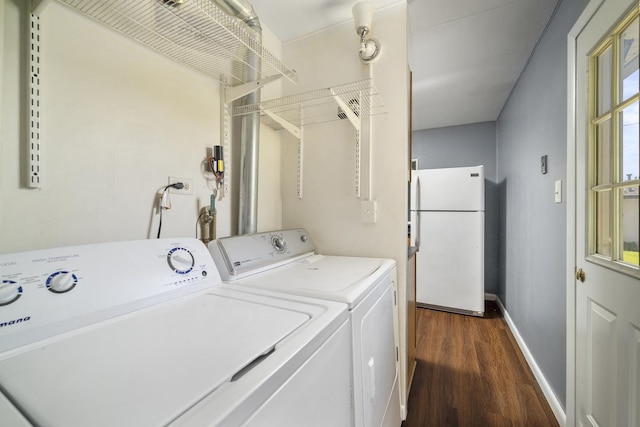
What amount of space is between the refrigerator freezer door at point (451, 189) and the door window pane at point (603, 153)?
1.85 metres

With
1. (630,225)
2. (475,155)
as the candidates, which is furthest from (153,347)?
(475,155)

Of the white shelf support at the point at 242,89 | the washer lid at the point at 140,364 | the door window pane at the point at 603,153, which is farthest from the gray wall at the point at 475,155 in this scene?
the washer lid at the point at 140,364

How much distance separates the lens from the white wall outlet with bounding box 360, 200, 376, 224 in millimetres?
1537

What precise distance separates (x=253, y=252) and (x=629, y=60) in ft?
5.61

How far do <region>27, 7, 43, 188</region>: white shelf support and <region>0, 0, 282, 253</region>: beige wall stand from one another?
0.02 m

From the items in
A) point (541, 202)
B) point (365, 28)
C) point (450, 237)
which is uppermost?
point (365, 28)

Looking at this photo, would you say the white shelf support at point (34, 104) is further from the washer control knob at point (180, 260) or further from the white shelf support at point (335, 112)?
the white shelf support at point (335, 112)

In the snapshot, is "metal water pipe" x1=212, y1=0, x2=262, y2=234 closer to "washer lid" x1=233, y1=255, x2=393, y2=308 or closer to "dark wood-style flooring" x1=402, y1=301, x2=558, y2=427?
"washer lid" x1=233, y1=255, x2=393, y2=308

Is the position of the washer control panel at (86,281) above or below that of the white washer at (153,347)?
above

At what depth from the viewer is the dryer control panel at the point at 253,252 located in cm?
104

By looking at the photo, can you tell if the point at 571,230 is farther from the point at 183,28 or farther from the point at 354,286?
the point at 183,28

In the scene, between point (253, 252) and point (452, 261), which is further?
point (452, 261)

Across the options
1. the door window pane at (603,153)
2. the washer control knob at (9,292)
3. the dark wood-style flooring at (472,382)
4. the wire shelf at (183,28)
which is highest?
the wire shelf at (183,28)

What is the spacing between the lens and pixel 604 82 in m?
1.16
